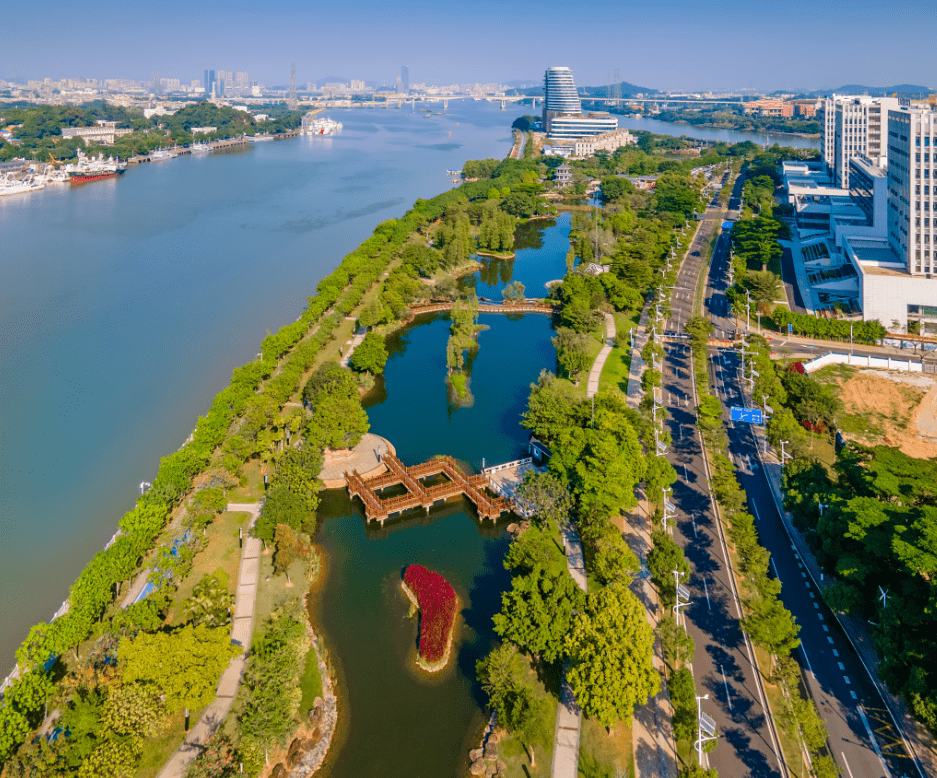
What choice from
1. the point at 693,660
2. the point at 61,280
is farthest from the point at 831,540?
the point at 61,280

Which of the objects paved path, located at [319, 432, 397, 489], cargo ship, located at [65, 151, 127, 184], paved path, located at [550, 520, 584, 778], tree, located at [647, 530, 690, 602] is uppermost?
cargo ship, located at [65, 151, 127, 184]

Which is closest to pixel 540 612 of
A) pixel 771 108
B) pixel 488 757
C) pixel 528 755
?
pixel 528 755

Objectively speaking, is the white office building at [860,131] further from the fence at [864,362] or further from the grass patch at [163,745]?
the grass patch at [163,745]

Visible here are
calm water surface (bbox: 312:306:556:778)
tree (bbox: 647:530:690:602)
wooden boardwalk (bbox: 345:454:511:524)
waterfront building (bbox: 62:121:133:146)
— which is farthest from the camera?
waterfront building (bbox: 62:121:133:146)

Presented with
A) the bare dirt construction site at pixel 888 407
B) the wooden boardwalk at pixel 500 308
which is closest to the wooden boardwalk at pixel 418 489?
the bare dirt construction site at pixel 888 407

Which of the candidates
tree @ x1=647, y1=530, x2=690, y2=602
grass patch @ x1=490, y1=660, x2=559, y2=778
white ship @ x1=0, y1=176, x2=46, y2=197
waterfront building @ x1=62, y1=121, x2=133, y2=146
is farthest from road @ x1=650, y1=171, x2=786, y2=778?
waterfront building @ x1=62, y1=121, x2=133, y2=146

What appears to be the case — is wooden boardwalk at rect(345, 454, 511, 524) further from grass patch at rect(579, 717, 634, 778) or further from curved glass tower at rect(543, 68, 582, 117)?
curved glass tower at rect(543, 68, 582, 117)

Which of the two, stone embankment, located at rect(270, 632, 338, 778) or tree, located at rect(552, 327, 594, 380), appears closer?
stone embankment, located at rect(270, 632, 338, 778)

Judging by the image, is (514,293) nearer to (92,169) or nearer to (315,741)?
(315,741)
